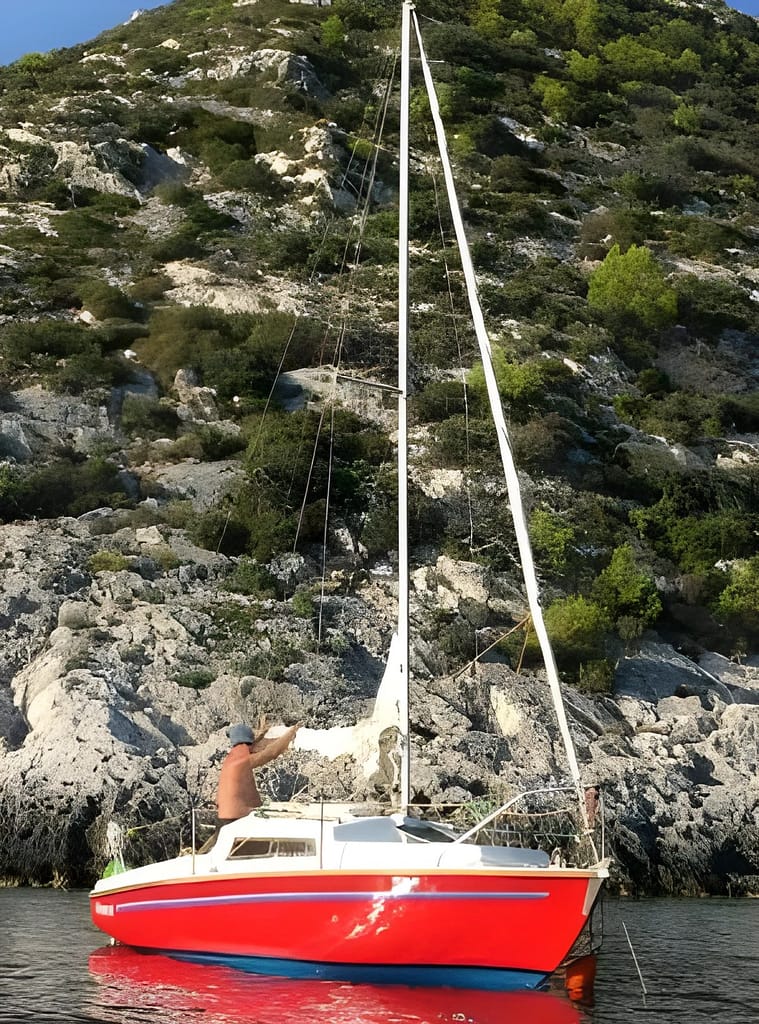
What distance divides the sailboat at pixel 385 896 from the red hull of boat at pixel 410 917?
0.01 metres

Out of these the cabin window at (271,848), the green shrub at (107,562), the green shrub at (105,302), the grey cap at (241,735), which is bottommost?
the cabin window at (271,848)

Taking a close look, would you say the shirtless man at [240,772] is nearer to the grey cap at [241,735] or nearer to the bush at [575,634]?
the grey cap at [241,735]

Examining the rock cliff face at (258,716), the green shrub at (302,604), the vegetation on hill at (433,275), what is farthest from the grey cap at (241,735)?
the green shrub at (302,604)

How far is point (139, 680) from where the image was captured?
2955 cm

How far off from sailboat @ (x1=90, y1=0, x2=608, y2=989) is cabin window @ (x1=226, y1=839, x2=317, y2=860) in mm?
15

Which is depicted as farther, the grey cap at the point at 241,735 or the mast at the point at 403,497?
the grey cap at the point at 241,735

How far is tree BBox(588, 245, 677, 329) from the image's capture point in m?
53.2

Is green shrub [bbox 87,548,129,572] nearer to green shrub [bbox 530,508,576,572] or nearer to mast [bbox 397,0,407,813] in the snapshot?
green shrub [bbox 530,508,576,572]

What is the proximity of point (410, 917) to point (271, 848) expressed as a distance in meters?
2.13

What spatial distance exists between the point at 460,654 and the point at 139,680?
8.60 meters

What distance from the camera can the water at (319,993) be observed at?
12.9m

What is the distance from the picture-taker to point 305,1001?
1334 cm

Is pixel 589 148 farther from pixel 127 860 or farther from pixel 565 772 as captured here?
pixel 127 860

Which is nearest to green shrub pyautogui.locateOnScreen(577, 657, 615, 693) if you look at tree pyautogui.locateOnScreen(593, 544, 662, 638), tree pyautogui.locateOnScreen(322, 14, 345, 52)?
tree pyautogui.locateOnScreen(593, 544, 662, 638)
